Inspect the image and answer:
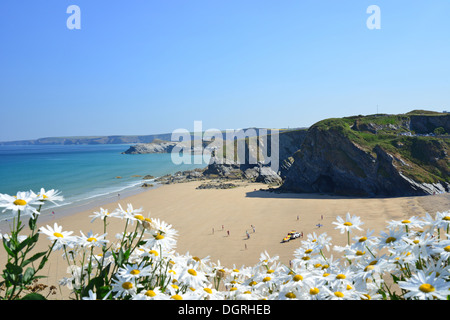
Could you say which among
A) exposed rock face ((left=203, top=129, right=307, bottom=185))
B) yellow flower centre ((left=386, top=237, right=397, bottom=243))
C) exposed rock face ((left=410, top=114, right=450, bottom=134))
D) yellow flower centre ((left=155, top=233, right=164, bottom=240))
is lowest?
exposed rock face ((left=203, top=129, right=307, bottom=185))

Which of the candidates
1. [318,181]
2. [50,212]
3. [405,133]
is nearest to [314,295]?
[50,212]

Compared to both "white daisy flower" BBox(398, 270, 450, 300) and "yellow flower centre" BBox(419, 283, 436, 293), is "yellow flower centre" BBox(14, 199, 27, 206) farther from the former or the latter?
"yellow flower centre" BBox(419, 283, 436, 293)

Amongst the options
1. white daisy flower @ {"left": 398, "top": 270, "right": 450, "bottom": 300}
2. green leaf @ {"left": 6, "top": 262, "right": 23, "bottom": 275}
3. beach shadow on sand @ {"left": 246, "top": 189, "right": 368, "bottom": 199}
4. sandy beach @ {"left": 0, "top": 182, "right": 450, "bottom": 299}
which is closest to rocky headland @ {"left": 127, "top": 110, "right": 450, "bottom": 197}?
beach shadow on sand @ {"left": 246, "top": 189, "right": 368, "bottom": 199}

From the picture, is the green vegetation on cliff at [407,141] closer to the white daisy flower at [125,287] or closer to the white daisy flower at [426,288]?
the white daisy flower at [426,288]

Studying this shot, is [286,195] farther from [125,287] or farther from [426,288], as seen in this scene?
[125,287]

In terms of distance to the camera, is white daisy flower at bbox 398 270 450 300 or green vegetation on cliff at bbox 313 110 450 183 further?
green vegetation on cliff at bbox 313 110 450 183
